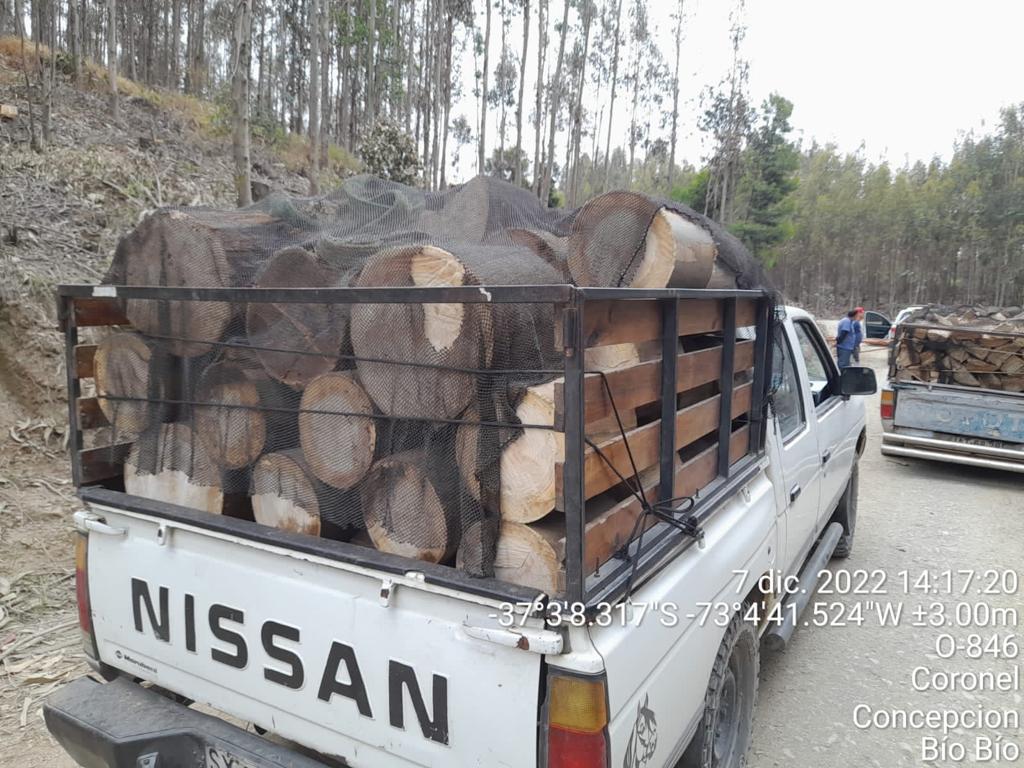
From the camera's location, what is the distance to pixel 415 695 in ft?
5.42

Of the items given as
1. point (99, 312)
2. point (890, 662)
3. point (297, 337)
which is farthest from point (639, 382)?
point (890, 662)

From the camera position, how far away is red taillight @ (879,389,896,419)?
7.64 meters

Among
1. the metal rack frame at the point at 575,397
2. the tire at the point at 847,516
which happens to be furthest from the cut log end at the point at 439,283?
the tire at the point at 847,516

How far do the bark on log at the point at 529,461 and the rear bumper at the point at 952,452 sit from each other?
7121 millimetres

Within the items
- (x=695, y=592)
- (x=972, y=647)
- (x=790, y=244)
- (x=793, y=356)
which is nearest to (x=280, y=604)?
(x=695, y=592)

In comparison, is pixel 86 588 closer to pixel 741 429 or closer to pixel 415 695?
pixel 415 695

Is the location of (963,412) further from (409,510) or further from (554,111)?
(554,111)

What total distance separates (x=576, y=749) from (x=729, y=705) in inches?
50.0

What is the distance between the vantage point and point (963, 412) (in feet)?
23.5

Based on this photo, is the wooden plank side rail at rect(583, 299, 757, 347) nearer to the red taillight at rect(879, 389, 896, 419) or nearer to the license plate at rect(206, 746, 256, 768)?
the license plate at rect(206, 746, 256, 768)

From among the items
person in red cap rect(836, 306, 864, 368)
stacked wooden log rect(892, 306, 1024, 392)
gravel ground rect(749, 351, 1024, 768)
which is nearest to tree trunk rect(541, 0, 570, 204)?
person in red cap rect(836, 306, 864, 368)

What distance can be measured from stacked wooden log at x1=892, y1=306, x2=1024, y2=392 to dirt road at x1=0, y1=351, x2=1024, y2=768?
168 cm

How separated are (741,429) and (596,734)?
153 cm

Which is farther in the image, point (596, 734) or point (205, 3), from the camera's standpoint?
point (205, 3)
